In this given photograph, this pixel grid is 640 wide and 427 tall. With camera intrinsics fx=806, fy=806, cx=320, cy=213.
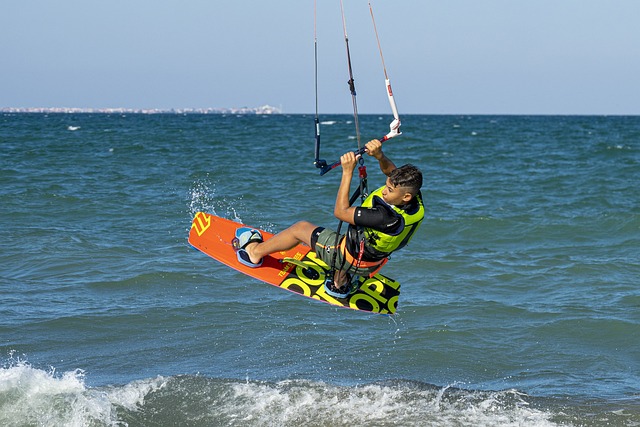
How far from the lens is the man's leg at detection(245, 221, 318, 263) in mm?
7657

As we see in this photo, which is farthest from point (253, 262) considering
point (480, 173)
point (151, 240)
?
point (480, 173)

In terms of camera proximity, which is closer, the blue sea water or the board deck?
the blue sea water

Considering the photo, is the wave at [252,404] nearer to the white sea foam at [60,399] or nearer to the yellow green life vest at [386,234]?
the white sea foam at [60,399]

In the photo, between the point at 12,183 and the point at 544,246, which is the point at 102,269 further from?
the point at 12,183

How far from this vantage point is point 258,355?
8.55 metres

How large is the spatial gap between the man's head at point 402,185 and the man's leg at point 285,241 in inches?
46.0

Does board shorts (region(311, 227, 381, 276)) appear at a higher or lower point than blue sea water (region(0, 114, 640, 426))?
higher

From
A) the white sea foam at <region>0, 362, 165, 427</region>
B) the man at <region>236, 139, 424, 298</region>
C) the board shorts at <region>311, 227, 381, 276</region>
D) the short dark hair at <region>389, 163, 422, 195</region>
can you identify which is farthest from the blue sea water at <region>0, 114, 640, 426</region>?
the short dark hair at <region>389, 163, 422, 195</region>

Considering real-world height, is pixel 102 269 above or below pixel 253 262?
below

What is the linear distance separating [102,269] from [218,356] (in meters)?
4.17

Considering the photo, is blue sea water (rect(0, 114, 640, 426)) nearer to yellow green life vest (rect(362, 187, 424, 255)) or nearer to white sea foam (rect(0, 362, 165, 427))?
white sea foam (rect(0, 362, 165, 427))

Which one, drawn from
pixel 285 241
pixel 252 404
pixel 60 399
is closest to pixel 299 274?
pixel 285 241

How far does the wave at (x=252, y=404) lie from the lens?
673cm

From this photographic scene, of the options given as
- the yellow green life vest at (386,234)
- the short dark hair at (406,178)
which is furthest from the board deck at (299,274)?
the short dark hair at (406,178)
